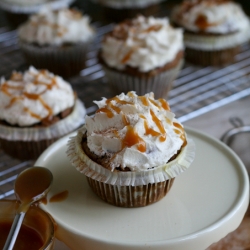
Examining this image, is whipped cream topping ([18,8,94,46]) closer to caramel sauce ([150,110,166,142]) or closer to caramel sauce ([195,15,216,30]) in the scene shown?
caramel sauce ([195,15,216,30])

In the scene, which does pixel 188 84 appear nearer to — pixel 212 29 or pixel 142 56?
pixel 212 29

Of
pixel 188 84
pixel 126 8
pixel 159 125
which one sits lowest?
pixel 188 84

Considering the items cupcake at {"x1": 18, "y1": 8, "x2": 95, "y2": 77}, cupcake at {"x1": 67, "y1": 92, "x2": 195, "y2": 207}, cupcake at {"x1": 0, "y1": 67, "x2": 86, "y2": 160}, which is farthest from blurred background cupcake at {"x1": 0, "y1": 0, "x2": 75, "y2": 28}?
cupcake at {"x1": 67, "y1": 92, "x2": 195, "y2": 207}

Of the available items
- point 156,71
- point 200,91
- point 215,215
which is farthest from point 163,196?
point 200,91

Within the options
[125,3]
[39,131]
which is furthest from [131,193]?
[125,3]

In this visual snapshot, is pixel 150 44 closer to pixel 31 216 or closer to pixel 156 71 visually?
pixel 156 71
